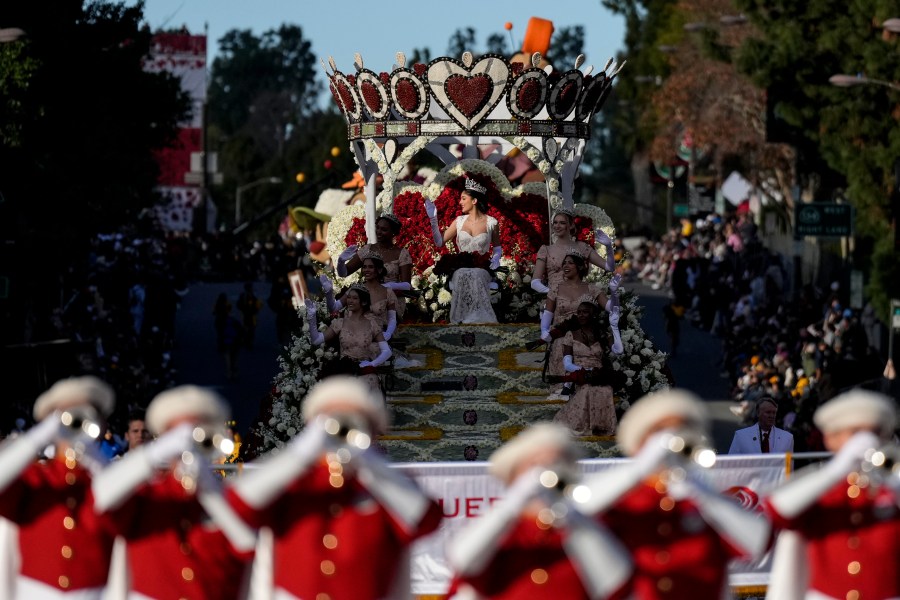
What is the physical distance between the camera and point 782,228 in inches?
2324

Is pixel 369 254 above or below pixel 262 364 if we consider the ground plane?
above

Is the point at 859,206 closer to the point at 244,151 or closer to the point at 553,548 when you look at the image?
the point at 553,548

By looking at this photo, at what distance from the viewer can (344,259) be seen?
Result: 21.5 m

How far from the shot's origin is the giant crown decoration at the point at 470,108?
23969 millimetres

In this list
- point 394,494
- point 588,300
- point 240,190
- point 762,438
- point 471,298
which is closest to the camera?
point 394,494

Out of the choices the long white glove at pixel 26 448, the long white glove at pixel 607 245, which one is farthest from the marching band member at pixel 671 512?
the long white glove at pixel 607 245

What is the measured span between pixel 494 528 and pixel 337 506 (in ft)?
3.05

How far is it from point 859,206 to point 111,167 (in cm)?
1252

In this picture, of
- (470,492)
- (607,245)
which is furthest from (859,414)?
(607,245)

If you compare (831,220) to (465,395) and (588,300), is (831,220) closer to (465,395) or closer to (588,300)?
(465,395)

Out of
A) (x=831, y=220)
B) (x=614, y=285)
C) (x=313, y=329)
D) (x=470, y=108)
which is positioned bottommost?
(x=313, y=329)

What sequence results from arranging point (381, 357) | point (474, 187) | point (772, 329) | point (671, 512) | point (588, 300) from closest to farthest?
1. point (671, 512)
2. point (381, 357)
3. point (588, 300)
4. point (474, 187)
5. point (772, 329)

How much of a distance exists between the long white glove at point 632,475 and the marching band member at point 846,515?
30.3 inches

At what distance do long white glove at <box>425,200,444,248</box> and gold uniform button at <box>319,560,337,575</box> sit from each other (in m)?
13.4
